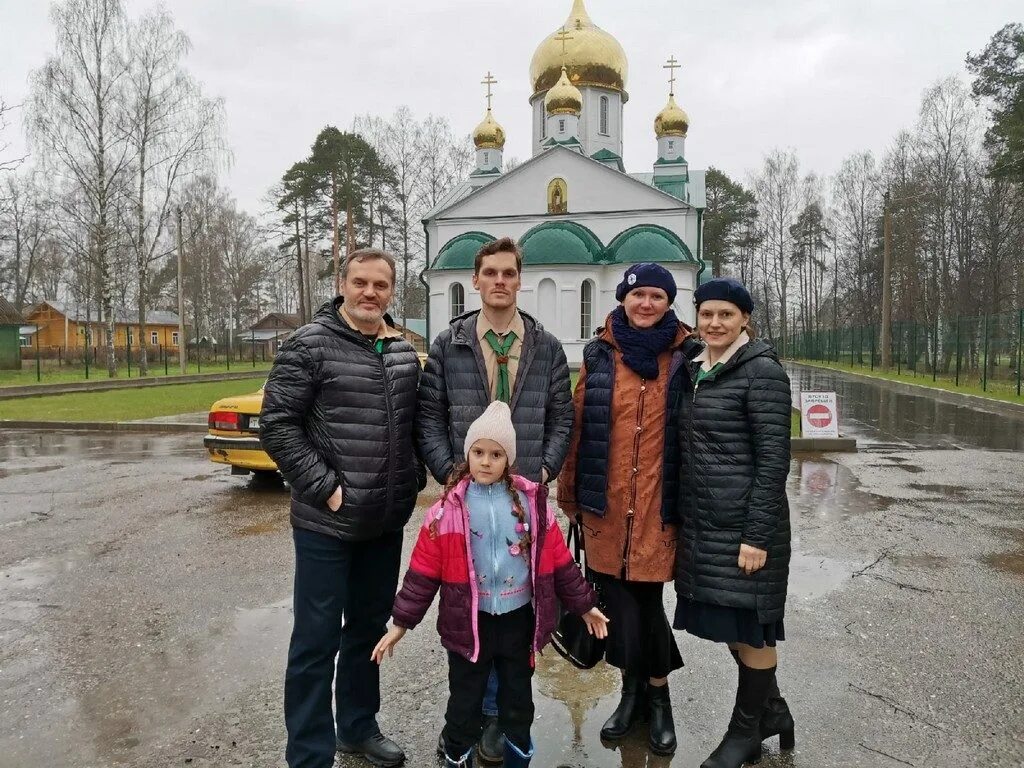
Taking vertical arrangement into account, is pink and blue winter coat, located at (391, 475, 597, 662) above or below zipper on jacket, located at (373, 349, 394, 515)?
below

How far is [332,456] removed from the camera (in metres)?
2.75

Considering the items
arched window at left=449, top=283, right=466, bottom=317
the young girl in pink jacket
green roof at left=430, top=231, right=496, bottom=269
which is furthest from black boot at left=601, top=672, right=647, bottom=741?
arched window at left=449, top=283, right=466, bottom=317

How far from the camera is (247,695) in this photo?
339 centimetres

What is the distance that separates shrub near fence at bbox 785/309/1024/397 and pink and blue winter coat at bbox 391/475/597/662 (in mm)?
19652

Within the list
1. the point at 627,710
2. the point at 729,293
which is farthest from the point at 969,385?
the point at 627,710

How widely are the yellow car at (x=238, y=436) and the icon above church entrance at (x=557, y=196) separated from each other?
26.1 m

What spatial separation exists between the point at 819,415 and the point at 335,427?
9726mm

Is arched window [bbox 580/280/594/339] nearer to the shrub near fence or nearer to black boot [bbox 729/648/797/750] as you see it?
the shrub near fence

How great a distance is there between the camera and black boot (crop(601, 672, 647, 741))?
10.0 feet

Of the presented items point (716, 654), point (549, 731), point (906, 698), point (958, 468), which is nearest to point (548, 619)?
point (549, 731)

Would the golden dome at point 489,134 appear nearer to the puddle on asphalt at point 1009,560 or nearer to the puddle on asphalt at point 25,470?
the puddle on asphalt at point 25,470

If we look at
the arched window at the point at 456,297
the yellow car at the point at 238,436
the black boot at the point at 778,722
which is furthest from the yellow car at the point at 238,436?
the arched window at the point at 456,297

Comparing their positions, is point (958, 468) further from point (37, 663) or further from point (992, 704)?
point (37, 663)

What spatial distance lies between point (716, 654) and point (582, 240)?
27.7 meters
